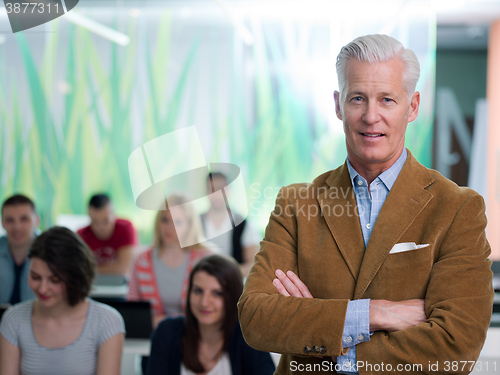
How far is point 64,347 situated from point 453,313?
174 cm

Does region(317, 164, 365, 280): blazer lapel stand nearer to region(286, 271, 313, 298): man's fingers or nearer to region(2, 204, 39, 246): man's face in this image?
region(286, 271, 313, 298): man's fingers

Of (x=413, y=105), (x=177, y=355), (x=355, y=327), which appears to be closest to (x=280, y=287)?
(x=355, y=327)

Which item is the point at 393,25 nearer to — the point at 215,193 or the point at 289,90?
the point at 289,90

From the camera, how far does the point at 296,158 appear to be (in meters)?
4.71

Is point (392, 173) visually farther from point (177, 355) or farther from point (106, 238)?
point (106, 238)

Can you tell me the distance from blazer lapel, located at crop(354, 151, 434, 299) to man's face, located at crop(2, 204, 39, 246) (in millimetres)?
2766

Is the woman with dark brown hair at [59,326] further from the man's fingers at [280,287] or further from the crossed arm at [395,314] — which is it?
the crossed arm at [395,314]

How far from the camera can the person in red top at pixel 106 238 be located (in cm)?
404

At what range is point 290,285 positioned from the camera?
125 cm

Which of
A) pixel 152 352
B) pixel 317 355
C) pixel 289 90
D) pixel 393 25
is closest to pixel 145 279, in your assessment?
pixel 152 352

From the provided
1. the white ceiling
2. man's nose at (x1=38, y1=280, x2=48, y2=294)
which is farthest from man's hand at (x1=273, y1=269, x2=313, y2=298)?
the white ceiling

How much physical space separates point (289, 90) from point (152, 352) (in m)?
3.09

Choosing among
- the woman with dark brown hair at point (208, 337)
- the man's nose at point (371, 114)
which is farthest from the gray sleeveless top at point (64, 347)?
the man's nose at point (371, 114)

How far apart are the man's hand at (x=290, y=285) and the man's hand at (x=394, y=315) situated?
7.2 inches
